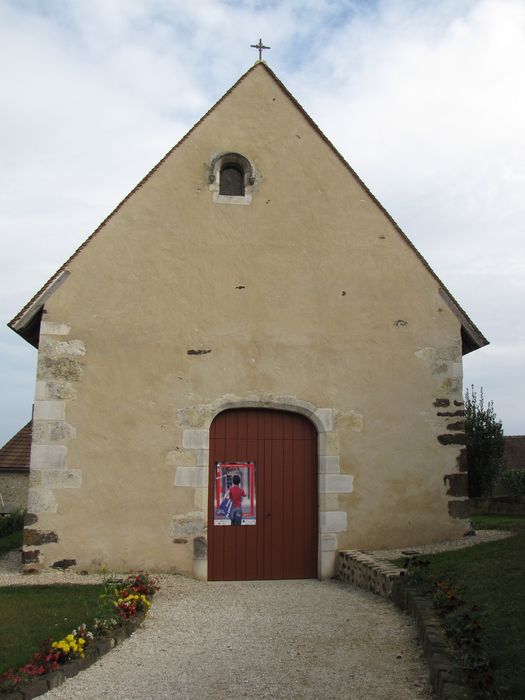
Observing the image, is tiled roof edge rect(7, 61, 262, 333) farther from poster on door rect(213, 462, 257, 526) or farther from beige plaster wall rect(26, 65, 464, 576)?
poster on door rect(213, 462, 257, 526)

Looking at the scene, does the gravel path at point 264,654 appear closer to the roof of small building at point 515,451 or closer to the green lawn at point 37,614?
the green lawn at point 37,614

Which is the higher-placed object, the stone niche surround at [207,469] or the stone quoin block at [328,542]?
the stone niche surround at [207,469]

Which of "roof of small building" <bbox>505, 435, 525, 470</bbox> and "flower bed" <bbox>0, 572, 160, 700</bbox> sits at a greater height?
"roof of small building" <bbox>505, 435, 525, 470</bbox>

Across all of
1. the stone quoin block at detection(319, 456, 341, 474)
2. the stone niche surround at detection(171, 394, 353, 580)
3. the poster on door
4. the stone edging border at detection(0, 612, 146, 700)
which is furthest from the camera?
the stone quoin block at detection(319, 456, 341, 474)

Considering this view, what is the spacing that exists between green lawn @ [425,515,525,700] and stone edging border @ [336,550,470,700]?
266 mm

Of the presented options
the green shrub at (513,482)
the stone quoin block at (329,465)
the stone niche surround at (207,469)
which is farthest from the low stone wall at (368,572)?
the green shrub at (513,482)

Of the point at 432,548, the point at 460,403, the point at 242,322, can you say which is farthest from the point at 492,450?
the point at 242,322

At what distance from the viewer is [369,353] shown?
29.4ft

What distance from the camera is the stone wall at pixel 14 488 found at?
1827 cm

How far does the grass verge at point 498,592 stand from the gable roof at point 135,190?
327cm

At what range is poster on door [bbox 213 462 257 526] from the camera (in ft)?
27.8

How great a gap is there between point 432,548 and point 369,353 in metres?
2.67

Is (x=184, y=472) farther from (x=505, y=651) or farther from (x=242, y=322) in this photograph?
(x=505, y=651)

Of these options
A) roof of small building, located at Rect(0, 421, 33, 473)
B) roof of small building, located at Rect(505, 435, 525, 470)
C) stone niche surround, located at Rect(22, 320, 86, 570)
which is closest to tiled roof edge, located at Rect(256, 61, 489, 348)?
stone niche surround, located at Rect(22, 320, 86, 570)
